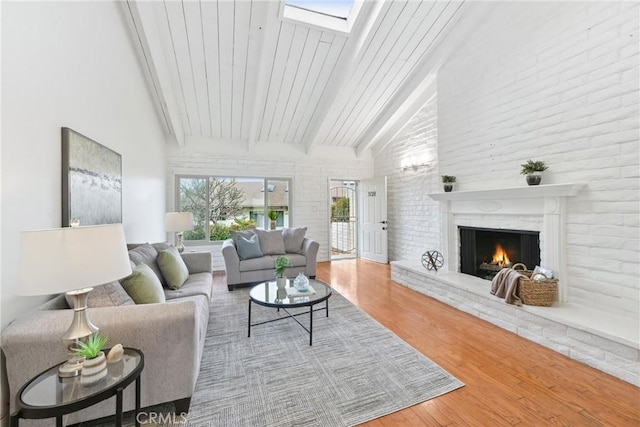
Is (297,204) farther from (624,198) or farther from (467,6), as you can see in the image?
(624,198)

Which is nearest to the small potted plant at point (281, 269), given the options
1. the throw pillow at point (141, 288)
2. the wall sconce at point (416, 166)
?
the throw pillow at point (141, 288)

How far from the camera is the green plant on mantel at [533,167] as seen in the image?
2748 mm

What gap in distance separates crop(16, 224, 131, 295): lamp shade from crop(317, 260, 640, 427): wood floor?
5.32 feet

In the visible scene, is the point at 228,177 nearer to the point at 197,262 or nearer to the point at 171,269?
the point at 197,262

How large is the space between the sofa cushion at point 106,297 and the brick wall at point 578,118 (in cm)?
374

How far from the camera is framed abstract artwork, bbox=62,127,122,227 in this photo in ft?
6.56

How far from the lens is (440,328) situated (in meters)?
2.73

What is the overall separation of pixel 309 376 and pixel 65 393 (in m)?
1.37

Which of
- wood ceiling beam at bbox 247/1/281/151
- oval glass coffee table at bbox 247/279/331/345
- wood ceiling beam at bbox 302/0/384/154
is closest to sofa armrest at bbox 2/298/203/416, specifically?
oval glass coffee table at bbox 247/279/331/345

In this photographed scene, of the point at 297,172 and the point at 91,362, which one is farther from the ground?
the point at 297,172

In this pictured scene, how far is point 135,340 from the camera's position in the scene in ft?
4.93

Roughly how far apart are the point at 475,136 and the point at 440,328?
2443 millimetres

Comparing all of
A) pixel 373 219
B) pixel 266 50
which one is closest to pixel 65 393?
pixel 266 50

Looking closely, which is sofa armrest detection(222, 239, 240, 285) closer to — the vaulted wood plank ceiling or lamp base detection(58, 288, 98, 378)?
the vaulted wood plank ceiling
